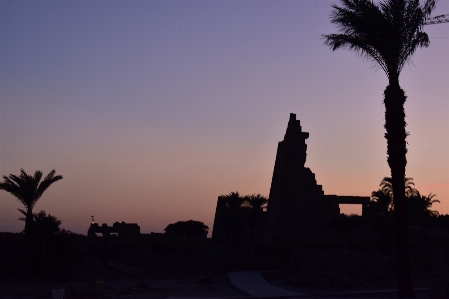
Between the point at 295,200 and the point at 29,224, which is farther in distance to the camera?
the point at 295,200

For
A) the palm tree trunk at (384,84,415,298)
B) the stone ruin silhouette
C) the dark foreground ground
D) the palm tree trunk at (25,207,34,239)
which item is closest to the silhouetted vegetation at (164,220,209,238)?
the dark foreground ground

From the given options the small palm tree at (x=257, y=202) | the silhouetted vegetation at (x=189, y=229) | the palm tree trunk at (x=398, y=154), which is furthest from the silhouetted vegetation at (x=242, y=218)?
the palm tree trunk at (x=398, y=154)

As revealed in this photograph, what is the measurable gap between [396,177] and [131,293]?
11.2m

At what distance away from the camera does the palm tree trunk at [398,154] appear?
15.8 meters

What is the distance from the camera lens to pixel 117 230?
4853 centimetres

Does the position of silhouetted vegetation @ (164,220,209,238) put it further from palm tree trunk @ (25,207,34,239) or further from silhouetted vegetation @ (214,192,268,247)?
palm tree trunk @ (25,207,34,239)

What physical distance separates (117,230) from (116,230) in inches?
8.7

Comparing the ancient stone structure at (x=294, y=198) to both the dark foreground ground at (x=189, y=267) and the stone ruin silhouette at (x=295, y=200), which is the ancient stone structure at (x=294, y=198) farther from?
the dark foreground ground at (x=189, y=267)

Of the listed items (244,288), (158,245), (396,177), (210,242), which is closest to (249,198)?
(210,242)

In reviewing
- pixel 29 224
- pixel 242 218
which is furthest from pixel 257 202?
pixel 29 224

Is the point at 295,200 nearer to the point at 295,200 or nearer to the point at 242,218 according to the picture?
the point at 295,200

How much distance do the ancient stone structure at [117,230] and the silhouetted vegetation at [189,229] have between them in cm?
1487

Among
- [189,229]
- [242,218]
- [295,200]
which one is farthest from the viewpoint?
[189,229]

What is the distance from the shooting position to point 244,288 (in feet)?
73.2
